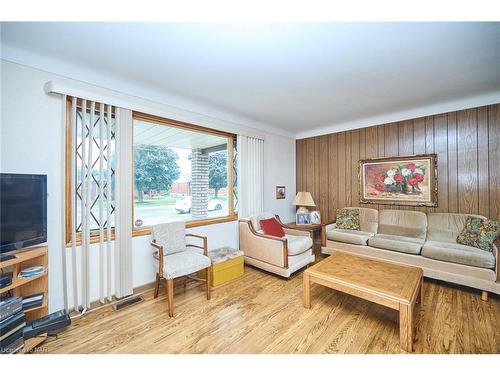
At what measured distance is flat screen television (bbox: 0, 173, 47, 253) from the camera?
1607 millimetres

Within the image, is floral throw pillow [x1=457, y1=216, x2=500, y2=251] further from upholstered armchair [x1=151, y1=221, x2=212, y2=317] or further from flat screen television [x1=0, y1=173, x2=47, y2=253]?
flat screen television [x1=0, y1=173, x2=47, y2=253]

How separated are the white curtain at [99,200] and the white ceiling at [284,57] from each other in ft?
1.71

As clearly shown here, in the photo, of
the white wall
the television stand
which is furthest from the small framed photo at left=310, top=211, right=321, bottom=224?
the television stand

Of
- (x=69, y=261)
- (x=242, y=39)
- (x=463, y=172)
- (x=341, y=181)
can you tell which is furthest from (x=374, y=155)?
(x=69, y=261)

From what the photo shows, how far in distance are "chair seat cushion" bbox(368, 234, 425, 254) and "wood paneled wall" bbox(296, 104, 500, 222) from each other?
2.15 feet

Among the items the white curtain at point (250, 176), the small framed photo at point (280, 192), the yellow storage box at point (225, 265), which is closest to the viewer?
the yellow storage box at point (225, 265)

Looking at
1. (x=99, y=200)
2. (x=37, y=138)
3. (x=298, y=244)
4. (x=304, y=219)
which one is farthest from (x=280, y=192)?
(x=37, y=138)

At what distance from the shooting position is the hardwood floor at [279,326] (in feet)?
5.45

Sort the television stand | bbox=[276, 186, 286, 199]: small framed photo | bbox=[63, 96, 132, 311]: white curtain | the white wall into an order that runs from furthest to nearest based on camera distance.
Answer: bbox=[276, 186, 286, 199]: small framed photo
bbox=[63, 96, 132, 311]: white curtain
the white wall
the television stand

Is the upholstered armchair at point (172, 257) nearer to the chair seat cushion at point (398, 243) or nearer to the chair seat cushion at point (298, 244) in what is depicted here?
the chair seat cushion at point (298, 244)

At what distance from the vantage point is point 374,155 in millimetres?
3803

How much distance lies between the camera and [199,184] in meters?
3.46

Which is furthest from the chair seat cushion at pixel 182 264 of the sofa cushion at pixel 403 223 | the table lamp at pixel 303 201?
the sofa cushion at pixel 403 223

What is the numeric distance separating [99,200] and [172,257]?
990 mm
